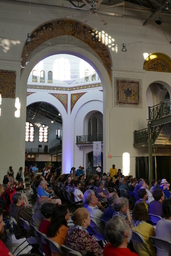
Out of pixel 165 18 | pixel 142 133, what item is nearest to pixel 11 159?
pixel 142 133

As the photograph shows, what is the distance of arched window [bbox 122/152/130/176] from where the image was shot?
57.5 ft

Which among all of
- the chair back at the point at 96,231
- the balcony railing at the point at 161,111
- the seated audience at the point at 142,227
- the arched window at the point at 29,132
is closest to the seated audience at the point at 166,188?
the chair back at the point at 96,231

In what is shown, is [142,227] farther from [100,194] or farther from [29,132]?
[29,132]

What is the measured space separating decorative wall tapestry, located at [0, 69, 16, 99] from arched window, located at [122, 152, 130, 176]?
729 cm

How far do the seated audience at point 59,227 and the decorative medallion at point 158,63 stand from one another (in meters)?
16.3

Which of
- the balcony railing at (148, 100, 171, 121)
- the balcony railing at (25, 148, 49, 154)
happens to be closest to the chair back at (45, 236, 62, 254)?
the balcony railing at (148, 100, 171, 121)

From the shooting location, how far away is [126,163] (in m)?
17.6

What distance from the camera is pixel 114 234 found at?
2.92m

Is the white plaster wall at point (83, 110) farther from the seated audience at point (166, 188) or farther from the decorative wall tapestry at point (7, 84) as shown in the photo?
the seated audience at point (166, 188)

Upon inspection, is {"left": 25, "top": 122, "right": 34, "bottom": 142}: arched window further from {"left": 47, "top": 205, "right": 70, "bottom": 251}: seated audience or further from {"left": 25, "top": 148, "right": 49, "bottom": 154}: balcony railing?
{"left": 47, "top": 205, "right": 70, "bottom": 251}: seated audience

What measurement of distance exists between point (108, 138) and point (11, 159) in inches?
225

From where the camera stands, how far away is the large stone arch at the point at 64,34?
17.3 metres

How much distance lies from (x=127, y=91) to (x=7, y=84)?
23.5ft

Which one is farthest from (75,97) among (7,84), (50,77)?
(7,84)
